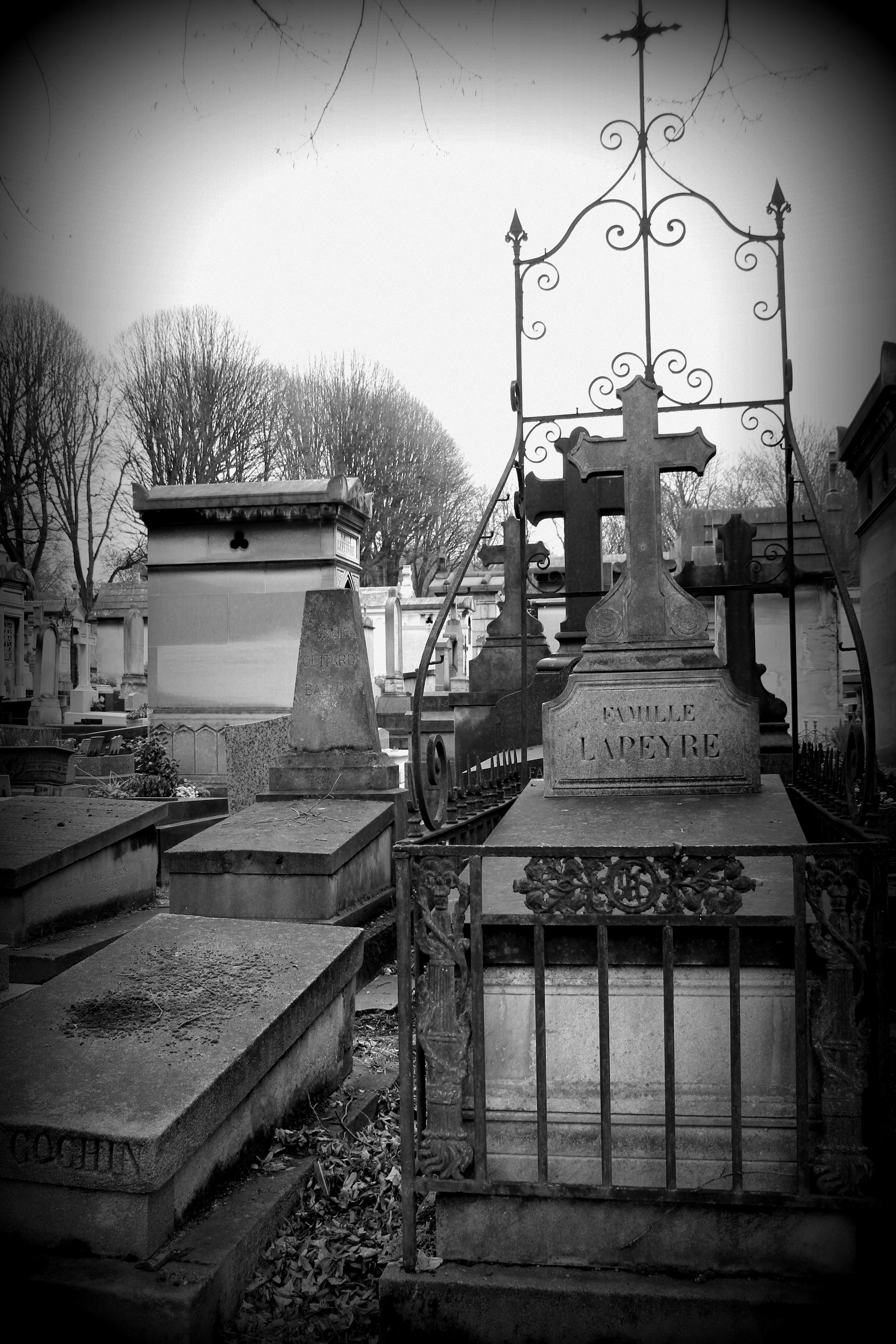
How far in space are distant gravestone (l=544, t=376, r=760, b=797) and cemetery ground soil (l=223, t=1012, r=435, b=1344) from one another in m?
1.58

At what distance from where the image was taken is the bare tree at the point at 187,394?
3120 centimetres

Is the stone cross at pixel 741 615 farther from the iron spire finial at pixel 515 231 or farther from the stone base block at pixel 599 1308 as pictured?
the stone base block at pixel 599 1308

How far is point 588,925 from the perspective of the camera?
250cm

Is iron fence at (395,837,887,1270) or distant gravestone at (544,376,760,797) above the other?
distant gravestone at (544,376,760,797)

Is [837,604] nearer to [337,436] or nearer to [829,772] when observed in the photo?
[829,772]

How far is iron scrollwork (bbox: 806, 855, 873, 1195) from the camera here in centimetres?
233

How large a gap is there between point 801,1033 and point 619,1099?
51 cm

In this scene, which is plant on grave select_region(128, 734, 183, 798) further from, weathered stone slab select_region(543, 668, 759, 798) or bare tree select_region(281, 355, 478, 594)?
bare tree select_region(281, 355, 478, 594)

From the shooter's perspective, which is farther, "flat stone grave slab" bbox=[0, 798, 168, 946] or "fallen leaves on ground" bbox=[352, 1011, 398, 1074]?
"flat stone grave slab" bbox=[0, 798, 168, 946]

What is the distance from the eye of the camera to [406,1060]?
8.28ft

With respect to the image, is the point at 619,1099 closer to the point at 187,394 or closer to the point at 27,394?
the point at 27,394

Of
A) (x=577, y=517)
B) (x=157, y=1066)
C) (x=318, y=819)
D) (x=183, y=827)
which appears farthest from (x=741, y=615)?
(x=157, y=1066)

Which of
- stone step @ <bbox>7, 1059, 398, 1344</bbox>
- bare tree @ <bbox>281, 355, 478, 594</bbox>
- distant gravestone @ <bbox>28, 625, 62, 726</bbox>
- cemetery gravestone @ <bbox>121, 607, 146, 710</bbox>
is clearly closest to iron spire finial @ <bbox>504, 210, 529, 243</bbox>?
stone step @ <bbox>7, 1059, 398, 1344</bbox>

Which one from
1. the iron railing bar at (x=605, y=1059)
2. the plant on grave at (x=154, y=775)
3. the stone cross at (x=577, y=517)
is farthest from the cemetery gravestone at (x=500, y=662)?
the iron railing bar at (x=605, y=1059)
